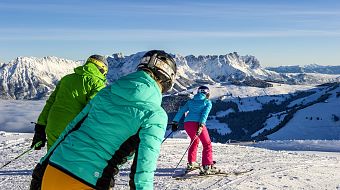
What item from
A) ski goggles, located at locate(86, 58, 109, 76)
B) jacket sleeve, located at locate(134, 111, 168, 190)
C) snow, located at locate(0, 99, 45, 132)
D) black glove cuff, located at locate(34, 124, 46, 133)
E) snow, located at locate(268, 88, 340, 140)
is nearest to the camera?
jacket sleeve, located at locate(134, 111, 168, 190)

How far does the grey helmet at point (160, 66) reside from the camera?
3.06 metres

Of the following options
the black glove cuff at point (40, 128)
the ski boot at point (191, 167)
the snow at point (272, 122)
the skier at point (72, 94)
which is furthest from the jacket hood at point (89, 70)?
the snow at point (272, 122)

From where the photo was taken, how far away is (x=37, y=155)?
44.0 ft

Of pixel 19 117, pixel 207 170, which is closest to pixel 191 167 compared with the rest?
pixel 207 170

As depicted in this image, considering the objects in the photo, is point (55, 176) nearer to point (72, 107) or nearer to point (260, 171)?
point (72, 107)

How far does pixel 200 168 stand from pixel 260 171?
1754 millimetres

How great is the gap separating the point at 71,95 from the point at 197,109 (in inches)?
194

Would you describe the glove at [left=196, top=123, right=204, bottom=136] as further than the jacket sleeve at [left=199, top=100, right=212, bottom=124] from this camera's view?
No

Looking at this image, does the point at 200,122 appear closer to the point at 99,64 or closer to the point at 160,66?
the point at 99,64

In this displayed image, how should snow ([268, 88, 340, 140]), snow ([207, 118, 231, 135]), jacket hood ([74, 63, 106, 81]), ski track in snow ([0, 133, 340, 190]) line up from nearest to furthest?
jacket hood ([74, 63, 106, 81]), ski track in snow ([0, 133, 340, 190]), snow ([268, 88, 340, 140]), snow ([207, 118, 231, 135])

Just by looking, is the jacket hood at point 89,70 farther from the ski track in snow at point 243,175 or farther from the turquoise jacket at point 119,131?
the ski track in snow at point 243,175

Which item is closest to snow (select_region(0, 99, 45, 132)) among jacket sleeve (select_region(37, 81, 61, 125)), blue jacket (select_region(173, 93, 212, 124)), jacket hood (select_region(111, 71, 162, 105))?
blue jacket (select_region(173, 93, 212, 124))

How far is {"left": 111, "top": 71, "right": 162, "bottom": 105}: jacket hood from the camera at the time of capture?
9.34 ft

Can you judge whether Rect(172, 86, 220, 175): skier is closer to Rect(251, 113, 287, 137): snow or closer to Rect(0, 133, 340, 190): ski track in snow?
Rect(0, 133, 340, 190): ski track in snow
